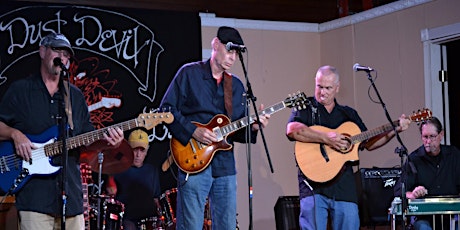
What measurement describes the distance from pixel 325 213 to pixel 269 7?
4.92 m

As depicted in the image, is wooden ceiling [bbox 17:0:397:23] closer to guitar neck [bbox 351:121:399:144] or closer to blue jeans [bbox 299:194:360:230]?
guitar neck [bbox 351:121:399:144]

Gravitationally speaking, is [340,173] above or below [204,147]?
below

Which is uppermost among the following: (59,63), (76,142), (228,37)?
(228,37)

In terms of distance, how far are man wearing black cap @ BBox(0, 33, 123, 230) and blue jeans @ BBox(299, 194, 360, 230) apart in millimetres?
2118

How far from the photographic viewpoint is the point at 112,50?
30.7ft

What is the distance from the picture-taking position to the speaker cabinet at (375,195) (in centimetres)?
866

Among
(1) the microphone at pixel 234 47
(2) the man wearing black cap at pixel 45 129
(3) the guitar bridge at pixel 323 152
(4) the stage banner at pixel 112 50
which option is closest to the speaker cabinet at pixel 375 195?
(3) the guitar bridge at pixel 323 152

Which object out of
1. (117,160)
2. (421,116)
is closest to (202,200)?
(117,160)

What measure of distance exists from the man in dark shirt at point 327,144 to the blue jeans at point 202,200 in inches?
41.3

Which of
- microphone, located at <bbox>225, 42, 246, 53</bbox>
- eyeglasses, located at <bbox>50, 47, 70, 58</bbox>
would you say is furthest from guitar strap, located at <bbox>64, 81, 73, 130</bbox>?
microphone, located at <bbox>225, 42, 246, 53</bbox>

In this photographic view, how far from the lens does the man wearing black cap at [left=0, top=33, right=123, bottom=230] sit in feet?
Result: 16.5

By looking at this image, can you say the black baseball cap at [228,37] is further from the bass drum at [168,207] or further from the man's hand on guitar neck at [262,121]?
the bass drum at [168,207]

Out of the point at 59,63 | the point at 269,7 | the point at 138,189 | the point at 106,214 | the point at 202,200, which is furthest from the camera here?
the point at 269,7

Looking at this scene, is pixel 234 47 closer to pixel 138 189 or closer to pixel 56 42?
pixel 56 42
